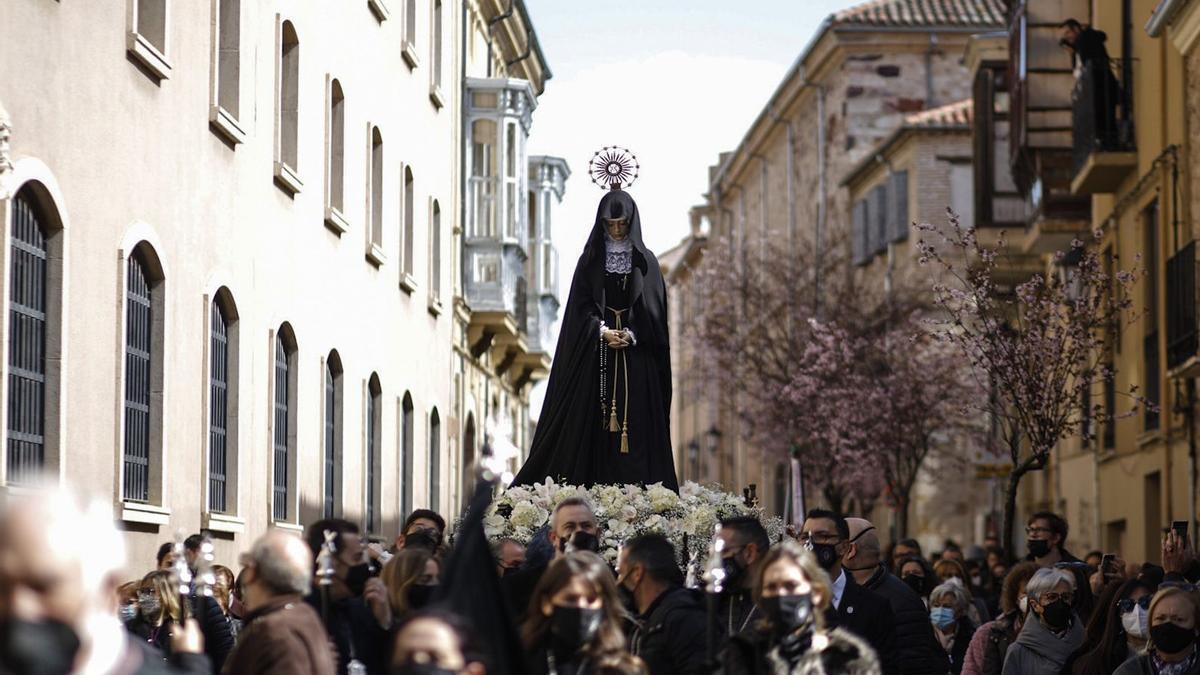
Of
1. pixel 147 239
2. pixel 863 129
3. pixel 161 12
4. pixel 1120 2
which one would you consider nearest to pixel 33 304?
pixel 147 239

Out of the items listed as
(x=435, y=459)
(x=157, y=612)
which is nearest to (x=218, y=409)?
(x=157, y=612)

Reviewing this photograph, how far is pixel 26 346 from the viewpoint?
611 inches

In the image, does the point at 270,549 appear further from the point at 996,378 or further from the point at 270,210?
the point at 996,378

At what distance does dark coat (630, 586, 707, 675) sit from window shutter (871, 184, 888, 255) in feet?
145

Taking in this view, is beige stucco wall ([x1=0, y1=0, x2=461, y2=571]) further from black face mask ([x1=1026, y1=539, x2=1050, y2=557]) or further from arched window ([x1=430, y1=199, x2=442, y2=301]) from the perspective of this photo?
black face mask ([x1=1026, y1=539, x2=1050, y2=557])

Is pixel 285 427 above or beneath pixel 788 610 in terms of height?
above

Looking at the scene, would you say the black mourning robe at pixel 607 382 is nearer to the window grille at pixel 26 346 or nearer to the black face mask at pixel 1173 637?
the window grille at pixel 26 346

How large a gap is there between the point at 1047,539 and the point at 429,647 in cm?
918

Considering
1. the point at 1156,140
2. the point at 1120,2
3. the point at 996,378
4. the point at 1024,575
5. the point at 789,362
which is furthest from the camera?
the point at 789,362

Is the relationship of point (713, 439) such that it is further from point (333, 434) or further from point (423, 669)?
point (423, 669)

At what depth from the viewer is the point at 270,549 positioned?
8.31 meters

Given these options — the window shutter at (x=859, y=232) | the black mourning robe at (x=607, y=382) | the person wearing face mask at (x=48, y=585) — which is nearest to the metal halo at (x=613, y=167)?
the black mourning robe at (x=607, y=382)

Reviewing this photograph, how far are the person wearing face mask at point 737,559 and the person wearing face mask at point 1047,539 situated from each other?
15.1 feet

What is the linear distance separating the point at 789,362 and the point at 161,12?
29526 millimetres
